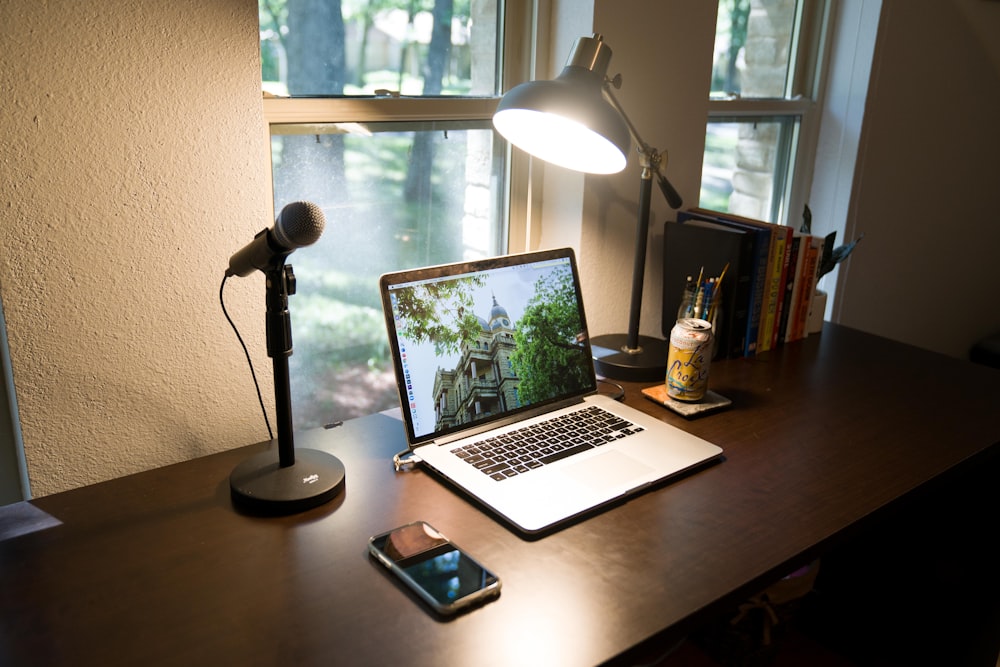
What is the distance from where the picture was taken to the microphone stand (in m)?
1.01

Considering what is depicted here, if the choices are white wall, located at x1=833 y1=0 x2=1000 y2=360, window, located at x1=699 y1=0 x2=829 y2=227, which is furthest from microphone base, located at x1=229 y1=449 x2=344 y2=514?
white wall, located at x1=833 y1=0 x2=1000 y2=360

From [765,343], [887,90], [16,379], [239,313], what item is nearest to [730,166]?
[887,90]

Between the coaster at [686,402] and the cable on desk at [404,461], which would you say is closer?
the cable on desk at [404,461]

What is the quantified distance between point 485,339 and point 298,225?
0.44 m

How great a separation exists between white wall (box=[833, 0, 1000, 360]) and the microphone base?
5.36 feet

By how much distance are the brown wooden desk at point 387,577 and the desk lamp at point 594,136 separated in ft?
0.73

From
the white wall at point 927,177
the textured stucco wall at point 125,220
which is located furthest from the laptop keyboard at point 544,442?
the white wall at point 927,177

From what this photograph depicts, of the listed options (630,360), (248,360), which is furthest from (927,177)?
(248,360)

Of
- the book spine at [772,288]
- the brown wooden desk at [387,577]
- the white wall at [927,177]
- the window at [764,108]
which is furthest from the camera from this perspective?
the white wall at [927,177]

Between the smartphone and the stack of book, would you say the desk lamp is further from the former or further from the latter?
the smartphone

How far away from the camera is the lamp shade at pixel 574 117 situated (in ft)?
3.88

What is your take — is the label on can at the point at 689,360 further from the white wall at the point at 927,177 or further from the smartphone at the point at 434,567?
the white wall at the point at 927,177

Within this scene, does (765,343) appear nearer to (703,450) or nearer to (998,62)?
(703,450)

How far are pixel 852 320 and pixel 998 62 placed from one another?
0.86 meters
